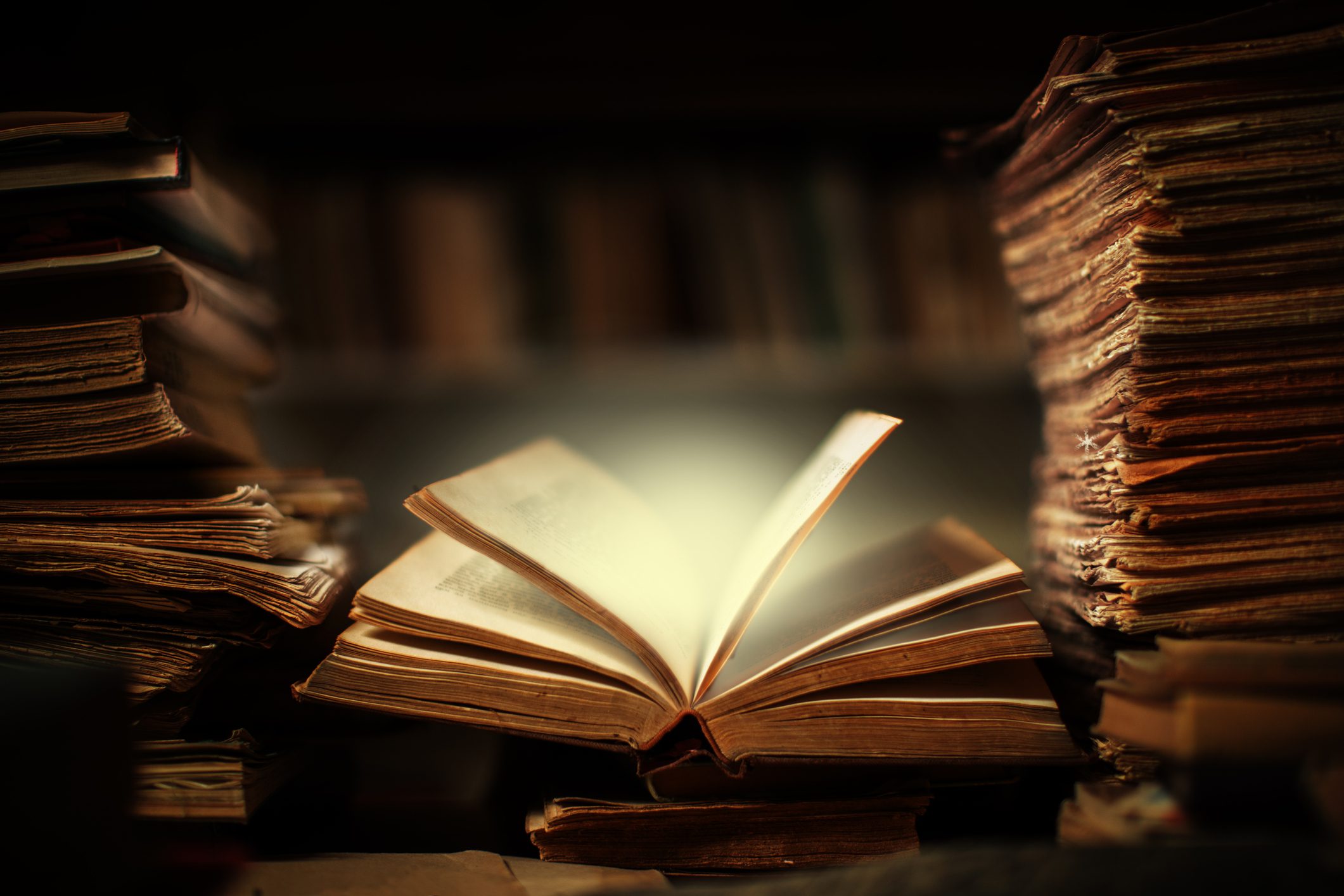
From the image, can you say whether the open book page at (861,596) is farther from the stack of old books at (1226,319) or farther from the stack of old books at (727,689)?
the stack of old books at (1226,319)

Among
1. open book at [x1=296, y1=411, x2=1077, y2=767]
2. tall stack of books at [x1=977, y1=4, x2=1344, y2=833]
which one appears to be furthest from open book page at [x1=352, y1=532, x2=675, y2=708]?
tall stack of books at [x1=977, y1=4, x2=1344, y2=833]

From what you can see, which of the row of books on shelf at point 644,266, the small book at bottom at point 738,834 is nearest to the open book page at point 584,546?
the small book at bottom at point 738,834

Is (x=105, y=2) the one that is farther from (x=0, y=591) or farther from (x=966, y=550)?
(x=966, y=550)

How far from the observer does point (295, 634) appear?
71 centimetres

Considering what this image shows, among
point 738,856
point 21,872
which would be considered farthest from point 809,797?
point 21,872

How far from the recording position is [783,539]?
64cm

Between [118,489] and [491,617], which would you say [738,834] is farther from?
[118,489]

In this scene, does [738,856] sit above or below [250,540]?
below

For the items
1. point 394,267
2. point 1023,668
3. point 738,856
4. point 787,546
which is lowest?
point 738,856

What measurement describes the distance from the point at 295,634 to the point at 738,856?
448 millimetres

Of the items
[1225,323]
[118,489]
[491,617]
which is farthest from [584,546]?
[1225,323]

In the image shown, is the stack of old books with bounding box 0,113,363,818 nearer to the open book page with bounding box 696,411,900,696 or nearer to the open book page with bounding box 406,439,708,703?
the open book page with bounding box 406,439,708,703

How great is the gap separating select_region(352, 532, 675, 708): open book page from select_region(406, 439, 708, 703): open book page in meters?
0.03

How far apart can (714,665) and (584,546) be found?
20cm
